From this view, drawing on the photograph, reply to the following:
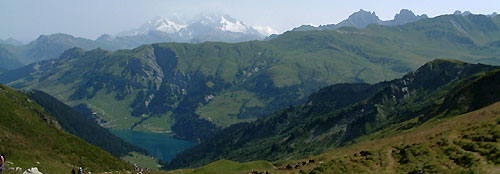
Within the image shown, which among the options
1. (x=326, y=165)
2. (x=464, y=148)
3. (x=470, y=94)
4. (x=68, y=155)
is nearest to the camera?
(x=464, y=148)

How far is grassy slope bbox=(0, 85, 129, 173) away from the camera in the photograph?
75.7 m

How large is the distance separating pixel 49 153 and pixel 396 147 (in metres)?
80.3

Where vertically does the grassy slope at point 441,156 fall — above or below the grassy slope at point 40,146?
above

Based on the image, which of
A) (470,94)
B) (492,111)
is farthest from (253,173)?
(470,94)

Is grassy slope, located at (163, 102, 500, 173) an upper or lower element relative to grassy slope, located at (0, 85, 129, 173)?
upper

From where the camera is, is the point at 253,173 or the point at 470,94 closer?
the point at 253,173

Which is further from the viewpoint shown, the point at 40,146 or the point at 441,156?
the point at 40,146

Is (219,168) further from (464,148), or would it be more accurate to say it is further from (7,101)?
(7,101)

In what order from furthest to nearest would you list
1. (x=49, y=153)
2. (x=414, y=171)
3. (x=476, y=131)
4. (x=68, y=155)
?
(x=68, y=155)
(x=49, y=153)
(x=476, y=131)
(x=414, y=171)

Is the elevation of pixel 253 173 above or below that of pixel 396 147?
below

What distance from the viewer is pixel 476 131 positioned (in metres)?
66.2

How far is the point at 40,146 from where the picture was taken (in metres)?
91.9

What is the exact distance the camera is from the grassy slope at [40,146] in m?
75.7

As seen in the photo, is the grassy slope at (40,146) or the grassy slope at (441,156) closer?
the grassy slope at (441,156)
